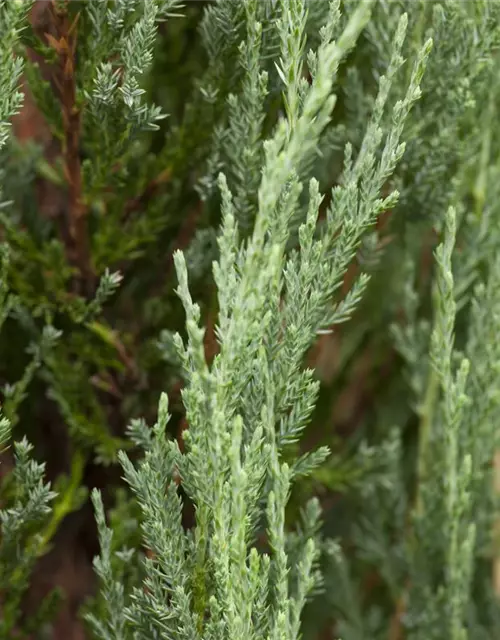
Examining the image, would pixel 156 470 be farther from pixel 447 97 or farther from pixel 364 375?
pixel 364 375

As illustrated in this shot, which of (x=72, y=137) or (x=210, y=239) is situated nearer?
(x=72, y=137)

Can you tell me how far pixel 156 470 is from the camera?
0.90 meters

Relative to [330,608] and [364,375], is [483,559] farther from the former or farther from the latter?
[364,375]

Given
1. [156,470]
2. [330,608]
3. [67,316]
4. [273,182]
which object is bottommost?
[330,608]

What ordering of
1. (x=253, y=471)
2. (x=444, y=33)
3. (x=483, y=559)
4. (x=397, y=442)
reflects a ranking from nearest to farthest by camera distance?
1. (x=253, y=471)
2. (x=444, y=33)
3. (x=397, y=442)
4. (x=483, y=559)

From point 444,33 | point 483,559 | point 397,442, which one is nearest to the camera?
point 444,33

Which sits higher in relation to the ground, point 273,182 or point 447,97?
point 447,97

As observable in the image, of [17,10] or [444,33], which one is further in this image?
[444,33]

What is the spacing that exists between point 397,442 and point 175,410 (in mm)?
437

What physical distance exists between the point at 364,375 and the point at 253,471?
3.28ft

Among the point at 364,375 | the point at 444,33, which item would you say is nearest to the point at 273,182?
the point at 444,33

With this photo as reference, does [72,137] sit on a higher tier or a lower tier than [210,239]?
higher

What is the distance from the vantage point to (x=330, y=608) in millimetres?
1749

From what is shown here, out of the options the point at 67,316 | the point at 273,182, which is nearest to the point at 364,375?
the point at 67,316
